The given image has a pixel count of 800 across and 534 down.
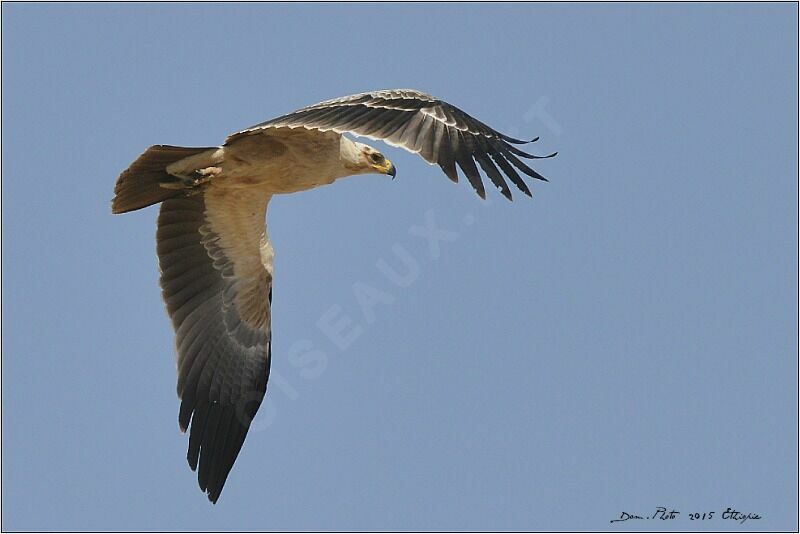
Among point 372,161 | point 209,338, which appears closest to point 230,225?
point 209,338

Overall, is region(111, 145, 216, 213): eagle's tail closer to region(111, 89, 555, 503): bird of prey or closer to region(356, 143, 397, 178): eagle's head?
region(111, 89, 555, 503): bird of prey

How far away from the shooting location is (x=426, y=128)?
9797 mm

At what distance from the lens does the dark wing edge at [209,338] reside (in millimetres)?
12273

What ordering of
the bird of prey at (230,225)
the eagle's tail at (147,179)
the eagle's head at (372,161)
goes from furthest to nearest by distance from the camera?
the eagle's head at (372,161) < the eagle's tail at (147,179) < the bird of prey at (230,225)

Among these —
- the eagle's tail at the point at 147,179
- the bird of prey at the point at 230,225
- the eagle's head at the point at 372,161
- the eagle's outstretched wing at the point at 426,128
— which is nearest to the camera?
the eagle's outstretched wing at the point at 426,128

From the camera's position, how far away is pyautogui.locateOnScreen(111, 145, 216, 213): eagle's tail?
1138 centimetres

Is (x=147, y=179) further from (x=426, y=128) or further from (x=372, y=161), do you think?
(x=426, y=128)

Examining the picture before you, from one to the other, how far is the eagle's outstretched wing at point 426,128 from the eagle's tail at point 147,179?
1298 millimetres

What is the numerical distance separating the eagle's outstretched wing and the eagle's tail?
4.26ft

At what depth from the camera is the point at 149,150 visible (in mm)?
11297

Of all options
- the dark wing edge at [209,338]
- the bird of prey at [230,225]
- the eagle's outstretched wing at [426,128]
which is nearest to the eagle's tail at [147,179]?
the bird of prey at [230,225]

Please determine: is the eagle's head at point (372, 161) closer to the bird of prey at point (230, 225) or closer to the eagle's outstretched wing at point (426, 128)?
the bird of prey at point (230, 225)

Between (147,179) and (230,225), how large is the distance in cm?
117

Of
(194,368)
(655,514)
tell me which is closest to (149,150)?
(194,368)
